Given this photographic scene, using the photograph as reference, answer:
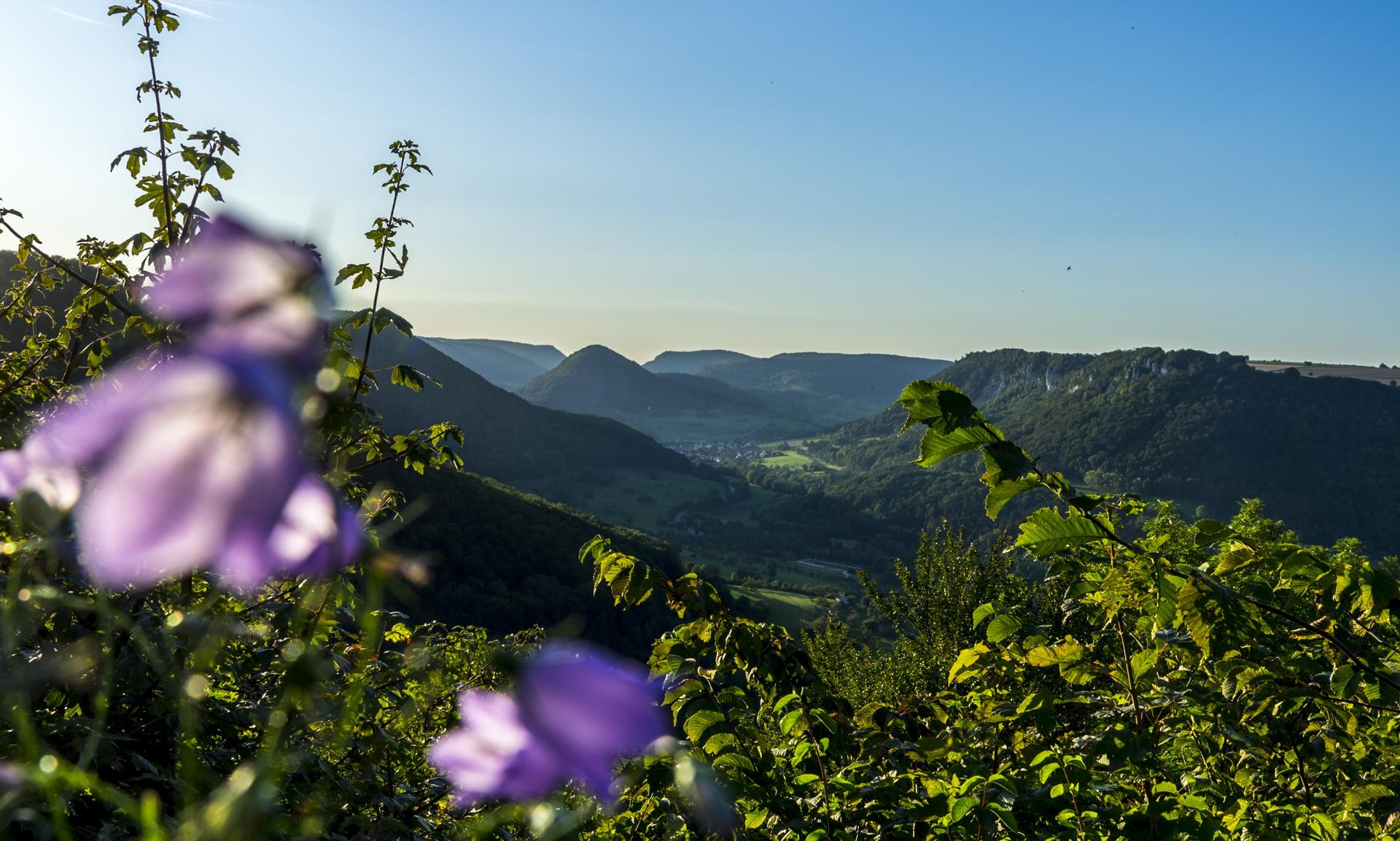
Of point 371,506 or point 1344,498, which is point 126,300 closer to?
point 371,506

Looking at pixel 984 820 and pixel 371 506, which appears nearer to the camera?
pixel 984 820

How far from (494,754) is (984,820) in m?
1.22

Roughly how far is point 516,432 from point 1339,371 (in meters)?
165

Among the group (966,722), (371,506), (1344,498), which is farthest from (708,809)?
(1344,498)

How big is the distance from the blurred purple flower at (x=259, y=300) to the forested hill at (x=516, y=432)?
394 ft

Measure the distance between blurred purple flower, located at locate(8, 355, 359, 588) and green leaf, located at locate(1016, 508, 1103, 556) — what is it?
5.07ft

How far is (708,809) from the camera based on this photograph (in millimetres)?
1000

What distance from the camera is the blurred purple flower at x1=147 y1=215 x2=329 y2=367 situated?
4.82 ft

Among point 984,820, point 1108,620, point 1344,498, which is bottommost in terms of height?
point 1344,498

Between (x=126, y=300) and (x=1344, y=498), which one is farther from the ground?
(x=126, y=300)

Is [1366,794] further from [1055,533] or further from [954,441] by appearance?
[954,441]

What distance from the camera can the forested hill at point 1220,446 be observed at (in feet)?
387

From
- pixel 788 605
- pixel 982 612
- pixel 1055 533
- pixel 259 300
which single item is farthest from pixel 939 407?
pixel 788 605

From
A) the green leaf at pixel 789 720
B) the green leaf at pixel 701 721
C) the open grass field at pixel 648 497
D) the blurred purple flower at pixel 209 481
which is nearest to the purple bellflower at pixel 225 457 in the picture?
the blurred purple flower at pixel 209 481
